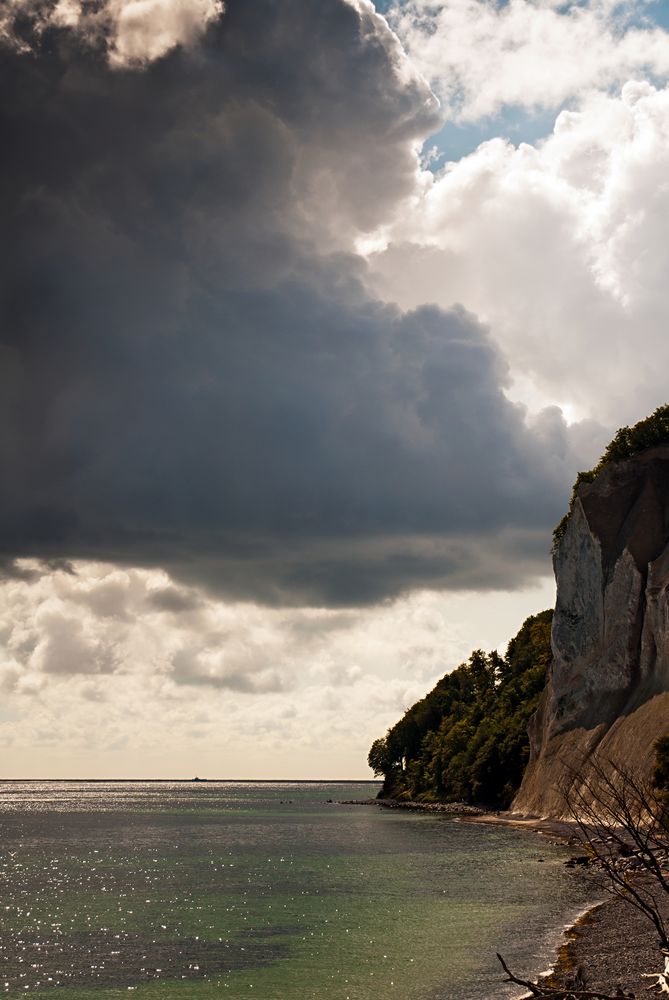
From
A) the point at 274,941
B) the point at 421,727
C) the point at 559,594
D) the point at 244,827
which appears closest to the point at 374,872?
the point at 274,941

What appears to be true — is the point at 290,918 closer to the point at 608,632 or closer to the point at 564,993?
the point at 564,993

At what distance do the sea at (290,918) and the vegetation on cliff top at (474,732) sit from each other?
35.0 metres

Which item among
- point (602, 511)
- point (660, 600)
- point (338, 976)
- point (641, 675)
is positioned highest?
point (602, 511)

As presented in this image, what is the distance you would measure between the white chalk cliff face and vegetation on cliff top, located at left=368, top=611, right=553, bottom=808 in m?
15.2

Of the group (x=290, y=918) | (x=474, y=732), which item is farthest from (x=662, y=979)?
(x=474, y=732)

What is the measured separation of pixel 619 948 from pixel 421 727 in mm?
150692

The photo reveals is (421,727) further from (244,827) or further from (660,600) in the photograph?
(660,600)

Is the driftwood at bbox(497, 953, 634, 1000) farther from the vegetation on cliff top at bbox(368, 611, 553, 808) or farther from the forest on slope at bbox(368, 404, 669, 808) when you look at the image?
the vegetation on cliff top at bbox(368, 611, 553, 808)

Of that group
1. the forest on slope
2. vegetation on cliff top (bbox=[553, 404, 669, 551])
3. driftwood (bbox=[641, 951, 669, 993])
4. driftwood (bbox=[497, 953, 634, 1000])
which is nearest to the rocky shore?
driftwood (bbox=[641, 951, 669, 993])

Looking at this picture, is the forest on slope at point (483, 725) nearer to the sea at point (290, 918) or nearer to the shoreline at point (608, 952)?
the sea at point (290, 918)

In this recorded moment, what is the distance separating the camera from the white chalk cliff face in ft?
286

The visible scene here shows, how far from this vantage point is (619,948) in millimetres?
33375

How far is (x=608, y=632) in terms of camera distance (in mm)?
96188

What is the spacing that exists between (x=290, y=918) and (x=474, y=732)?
106317 millimetres
